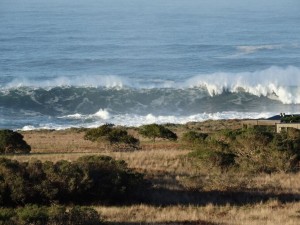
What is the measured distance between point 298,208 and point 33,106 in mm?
43018

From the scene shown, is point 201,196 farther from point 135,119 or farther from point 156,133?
point 135,119

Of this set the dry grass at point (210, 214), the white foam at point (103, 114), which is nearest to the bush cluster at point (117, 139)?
the dry grass at point (210, 214)

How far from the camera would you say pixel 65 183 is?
17.2 meters

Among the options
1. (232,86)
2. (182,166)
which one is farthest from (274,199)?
(232,86)

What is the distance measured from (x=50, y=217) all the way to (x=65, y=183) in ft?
10.5

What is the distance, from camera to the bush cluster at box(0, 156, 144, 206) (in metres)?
16.8

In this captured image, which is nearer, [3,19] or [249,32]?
[249,32]

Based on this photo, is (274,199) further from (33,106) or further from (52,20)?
(52,20)

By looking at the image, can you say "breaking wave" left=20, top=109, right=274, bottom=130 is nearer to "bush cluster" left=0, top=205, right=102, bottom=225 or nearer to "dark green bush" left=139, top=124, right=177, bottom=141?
"dark green bush" left=139, top=124, right=177, bottom=141

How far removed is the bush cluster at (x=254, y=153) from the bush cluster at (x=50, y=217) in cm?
774

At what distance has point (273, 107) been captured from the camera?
5928 cm

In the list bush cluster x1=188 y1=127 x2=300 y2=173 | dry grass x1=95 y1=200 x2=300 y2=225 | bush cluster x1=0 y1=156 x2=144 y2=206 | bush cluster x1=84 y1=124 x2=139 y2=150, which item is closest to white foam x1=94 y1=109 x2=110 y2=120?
bush cluster x1=84 y1=124 x2=139 y2=150

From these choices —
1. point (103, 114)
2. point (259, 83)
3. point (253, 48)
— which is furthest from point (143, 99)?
point (253, 48)

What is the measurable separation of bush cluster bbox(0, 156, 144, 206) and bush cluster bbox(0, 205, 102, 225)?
2.12 meters
